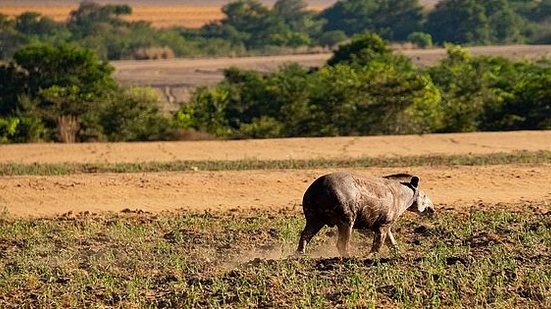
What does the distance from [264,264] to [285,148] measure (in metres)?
15.6

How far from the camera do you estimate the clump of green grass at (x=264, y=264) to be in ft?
35.8

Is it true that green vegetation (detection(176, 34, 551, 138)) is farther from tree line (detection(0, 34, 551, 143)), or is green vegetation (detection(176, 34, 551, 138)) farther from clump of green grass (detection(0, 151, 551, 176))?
clump of green grass (detection(0, 151, 551, 176))

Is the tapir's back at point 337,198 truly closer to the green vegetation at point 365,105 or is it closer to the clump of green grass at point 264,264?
the clump of green grass at point 264,264

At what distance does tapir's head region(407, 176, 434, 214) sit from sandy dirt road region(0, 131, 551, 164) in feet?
36.5

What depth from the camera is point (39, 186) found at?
2031 cm

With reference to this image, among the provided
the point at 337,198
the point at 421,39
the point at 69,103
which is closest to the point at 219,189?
the point at 337,198

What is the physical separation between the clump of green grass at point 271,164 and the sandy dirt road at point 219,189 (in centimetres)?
100

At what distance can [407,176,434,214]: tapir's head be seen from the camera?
13833 mm

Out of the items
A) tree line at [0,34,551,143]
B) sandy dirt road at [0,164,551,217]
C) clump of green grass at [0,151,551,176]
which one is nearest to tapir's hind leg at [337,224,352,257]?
sandy dirt road at [0,164,551,217]

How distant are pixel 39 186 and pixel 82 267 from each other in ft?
26.0

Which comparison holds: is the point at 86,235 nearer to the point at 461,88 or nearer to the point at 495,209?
the point at 495,209

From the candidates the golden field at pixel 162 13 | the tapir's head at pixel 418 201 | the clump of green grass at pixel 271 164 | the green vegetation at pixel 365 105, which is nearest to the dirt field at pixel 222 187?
the clump of green grass at pixel 271 164

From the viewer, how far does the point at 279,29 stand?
10344 cm

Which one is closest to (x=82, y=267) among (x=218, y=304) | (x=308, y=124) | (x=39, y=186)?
(x=218, y=304)
